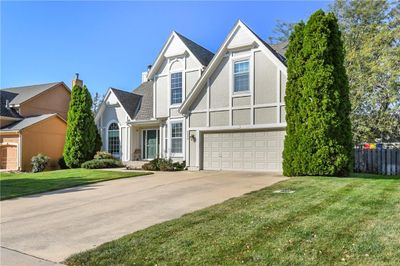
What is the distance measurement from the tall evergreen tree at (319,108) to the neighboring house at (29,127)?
61.4ft

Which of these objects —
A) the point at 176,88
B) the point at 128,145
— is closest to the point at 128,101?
the point at 128,145

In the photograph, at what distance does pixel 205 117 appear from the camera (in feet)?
55.2

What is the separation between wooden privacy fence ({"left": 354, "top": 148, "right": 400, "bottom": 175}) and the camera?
588 inches

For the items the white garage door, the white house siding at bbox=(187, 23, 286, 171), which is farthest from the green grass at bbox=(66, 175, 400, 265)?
the white house siding at bbox=(187, 23, 286, 171)

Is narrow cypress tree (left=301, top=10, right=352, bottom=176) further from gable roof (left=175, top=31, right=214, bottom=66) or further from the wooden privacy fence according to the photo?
gable roof (left=175, top=31, right=214, bottom=66)

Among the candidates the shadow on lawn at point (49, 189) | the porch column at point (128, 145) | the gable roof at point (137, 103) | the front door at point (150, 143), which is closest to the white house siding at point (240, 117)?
the front door at point (150, 143)

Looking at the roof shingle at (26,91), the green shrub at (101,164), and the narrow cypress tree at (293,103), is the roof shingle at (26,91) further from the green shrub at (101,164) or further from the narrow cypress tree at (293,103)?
the narrow cypress tree at (293,103)

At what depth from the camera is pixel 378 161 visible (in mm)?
15242

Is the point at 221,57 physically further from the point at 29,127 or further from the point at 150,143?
the point at 29,127

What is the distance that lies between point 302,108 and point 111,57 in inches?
455

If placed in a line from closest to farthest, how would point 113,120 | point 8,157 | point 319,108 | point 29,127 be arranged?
point 319,108, point 113,120, point 29,127, point 8,157

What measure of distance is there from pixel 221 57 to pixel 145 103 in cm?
780

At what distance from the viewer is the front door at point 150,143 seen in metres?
20.8

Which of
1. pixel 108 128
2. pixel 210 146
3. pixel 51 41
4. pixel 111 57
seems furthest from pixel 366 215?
pixel 108 128
